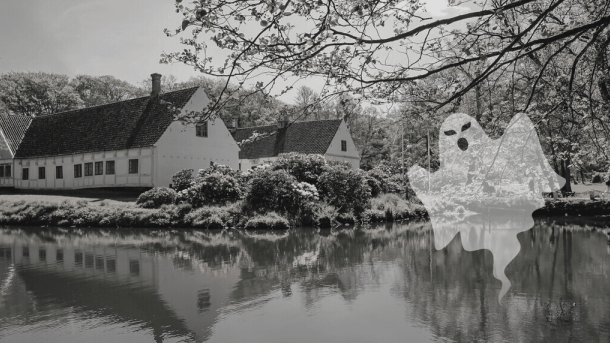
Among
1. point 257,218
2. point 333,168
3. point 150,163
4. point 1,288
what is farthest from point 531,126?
point 150,163

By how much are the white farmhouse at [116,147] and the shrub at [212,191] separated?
5.98 metres

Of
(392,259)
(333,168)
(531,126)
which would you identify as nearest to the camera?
(531,126)

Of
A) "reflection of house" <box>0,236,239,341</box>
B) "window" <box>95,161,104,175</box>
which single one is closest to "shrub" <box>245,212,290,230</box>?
"reflection of house" <box>0,236,239,341</box>

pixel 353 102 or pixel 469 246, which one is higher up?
pixel 353 102

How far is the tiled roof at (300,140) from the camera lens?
39969mm

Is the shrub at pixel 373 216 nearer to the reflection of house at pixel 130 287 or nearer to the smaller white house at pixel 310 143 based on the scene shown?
the reflection of house at pixel 130 287

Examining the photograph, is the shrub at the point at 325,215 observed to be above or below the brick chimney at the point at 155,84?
below

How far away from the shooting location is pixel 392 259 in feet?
41.9

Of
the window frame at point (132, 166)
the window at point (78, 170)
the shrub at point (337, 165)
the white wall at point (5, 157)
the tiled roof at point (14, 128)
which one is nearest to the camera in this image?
the shrub at point (337, 165)

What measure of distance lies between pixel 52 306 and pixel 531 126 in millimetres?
7750

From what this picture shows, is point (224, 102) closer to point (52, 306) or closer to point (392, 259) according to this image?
point (52, 306)

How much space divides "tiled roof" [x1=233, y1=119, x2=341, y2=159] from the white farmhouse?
7159mm

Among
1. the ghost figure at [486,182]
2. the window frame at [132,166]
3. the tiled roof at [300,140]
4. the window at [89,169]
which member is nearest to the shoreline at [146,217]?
the ghost figure at [486,182]

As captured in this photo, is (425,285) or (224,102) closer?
(224,102)
